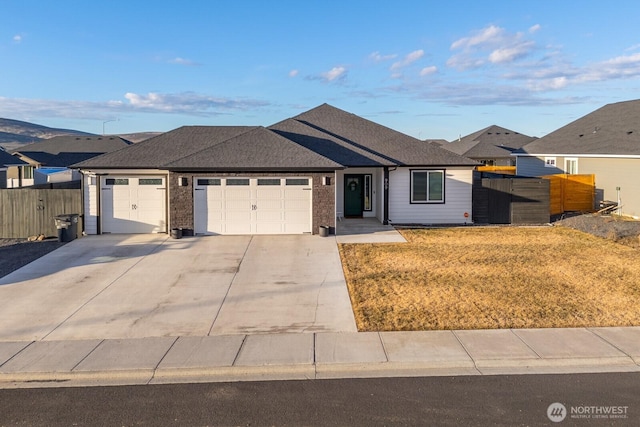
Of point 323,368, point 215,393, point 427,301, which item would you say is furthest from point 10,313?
point 427,301

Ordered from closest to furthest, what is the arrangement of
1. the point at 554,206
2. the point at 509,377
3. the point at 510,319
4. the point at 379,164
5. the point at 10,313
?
the point at 509,377 < the point at 510,319 < the point at 10,313 < the point at 379,164 < the point at 554,206

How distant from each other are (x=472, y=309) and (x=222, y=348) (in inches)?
215

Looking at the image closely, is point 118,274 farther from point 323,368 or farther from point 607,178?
point 607,178

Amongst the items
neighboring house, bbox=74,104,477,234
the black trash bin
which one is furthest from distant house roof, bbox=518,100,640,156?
the black trash bin

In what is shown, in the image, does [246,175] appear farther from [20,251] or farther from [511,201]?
[511,201]

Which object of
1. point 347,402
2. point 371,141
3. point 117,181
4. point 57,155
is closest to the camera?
point 347,402

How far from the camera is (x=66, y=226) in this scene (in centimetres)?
2003

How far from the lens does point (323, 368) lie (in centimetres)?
846

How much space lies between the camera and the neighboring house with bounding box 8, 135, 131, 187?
1507 inches

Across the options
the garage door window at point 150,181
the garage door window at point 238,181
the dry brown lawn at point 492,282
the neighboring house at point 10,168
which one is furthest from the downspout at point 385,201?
the neighboring house at point 10,168

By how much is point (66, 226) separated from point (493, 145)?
1725 inches

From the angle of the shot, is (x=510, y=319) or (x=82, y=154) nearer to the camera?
(x=510, y=319)

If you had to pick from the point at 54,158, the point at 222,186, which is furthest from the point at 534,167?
the point at 54,158

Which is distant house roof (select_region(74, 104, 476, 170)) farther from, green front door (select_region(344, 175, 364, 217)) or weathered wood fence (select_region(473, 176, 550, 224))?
weathered wood fence (select_region(473, 176, 550, 224))
